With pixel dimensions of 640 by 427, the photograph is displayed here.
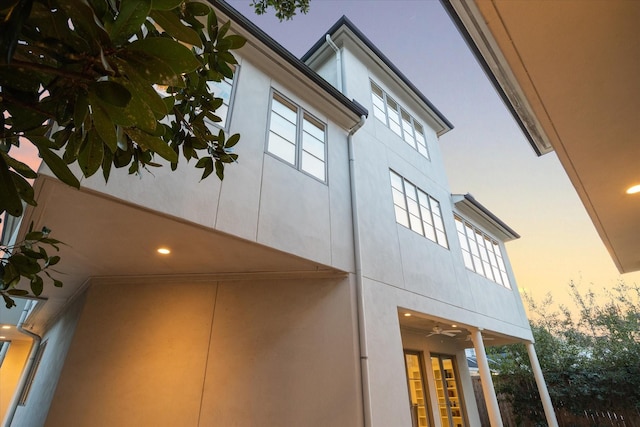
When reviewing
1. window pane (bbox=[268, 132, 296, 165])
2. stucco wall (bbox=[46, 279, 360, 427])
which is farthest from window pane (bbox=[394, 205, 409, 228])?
window pane (bbox=[268, 132, 296, 165])

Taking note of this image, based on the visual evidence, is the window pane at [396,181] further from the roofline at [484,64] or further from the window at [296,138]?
the roofline at [484,64]

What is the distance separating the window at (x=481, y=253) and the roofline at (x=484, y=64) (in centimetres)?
499

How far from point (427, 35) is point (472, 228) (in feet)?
16.5

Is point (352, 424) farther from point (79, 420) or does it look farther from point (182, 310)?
point (79, 420)

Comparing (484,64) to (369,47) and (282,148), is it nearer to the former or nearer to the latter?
(282,148)

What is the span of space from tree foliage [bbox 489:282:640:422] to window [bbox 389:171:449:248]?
23.9 feet

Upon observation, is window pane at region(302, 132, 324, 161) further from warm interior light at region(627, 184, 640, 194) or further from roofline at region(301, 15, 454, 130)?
warm interior light at region(627, 184, 640, 194)

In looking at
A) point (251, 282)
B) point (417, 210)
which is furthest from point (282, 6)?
point (417, 210)

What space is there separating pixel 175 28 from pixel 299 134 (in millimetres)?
4061

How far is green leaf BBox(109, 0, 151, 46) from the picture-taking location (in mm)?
539

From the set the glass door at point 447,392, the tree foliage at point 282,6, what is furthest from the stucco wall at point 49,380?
the glass door at point 447,392

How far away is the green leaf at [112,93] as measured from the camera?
1.73ft

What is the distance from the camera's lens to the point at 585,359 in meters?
A: 10.3

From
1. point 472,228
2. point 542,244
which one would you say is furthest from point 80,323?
point 542,244
